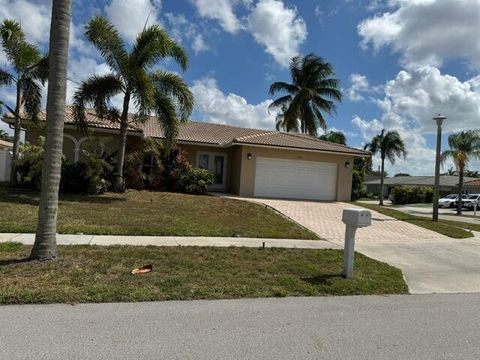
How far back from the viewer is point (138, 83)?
15820 millimetres

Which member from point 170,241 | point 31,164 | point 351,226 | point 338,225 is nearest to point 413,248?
point 338,225

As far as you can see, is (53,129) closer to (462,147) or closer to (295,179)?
(295,179)

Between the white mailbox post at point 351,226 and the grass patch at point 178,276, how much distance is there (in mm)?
205

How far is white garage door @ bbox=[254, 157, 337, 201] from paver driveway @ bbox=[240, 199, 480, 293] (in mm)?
4026

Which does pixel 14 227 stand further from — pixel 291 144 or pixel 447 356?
pixel 291 144

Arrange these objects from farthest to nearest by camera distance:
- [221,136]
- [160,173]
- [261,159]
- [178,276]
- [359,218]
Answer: [221,136] → [261,159] → [160,173] → [359,218] → [178,276]

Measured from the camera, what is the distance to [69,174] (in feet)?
55.2

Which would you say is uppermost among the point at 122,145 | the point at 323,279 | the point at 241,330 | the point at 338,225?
the point at 122,145

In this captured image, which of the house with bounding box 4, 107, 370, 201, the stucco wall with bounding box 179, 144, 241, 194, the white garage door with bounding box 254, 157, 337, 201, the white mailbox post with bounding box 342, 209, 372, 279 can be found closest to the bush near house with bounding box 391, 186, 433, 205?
the house with bounding box 4, 107, 370, 201

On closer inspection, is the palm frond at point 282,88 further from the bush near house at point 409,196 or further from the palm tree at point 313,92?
the bush near house at point 409,196

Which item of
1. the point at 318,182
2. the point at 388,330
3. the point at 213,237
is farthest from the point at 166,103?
the point at 388,330

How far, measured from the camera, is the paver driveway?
7984 mm

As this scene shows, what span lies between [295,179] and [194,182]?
5406mm

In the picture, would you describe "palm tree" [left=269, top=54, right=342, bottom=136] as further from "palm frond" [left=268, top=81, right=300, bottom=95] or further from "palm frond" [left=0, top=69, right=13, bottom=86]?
"palm frond" [left=0, top=69, right=13, bottom=86]
